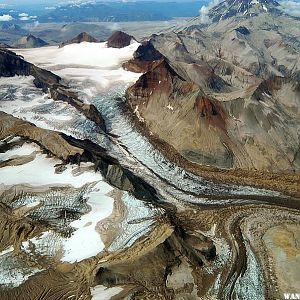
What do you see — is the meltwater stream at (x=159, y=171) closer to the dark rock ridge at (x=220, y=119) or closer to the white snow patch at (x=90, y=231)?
the dark rock ridge at (x=220, y=119)

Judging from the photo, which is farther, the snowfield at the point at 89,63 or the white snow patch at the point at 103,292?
the snowfield at the point at 89,63

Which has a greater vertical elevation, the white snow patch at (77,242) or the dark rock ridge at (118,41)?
the white snow patch at (77,242)

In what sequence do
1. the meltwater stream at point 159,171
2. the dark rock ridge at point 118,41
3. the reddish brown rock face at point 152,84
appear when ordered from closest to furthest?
the meltwater stream at point 159,171 → the reddish brown rock face at point 152,84 → the dark rock ridge at point 118,41

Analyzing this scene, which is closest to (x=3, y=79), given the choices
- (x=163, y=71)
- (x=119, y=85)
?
(x=119, y=85)

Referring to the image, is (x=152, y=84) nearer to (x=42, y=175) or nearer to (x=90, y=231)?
(x=42, y=175)

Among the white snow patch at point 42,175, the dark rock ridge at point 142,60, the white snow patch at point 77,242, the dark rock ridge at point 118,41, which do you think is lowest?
the dark rock ridge at point 118,41

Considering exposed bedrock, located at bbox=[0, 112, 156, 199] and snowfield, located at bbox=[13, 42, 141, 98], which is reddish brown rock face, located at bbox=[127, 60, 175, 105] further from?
exposed bedrock, located at bbox=[0, 112, 156, 199]

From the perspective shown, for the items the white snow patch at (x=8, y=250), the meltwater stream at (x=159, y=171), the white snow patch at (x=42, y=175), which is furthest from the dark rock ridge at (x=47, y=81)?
the white snow patch at (x=8, y=250)

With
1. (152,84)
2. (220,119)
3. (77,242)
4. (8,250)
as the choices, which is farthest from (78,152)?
(152,84)

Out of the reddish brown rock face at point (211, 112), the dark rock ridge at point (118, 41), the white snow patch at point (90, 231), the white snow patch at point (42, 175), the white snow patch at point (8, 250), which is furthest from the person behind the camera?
the dark rock ridge at point (118, 41)
